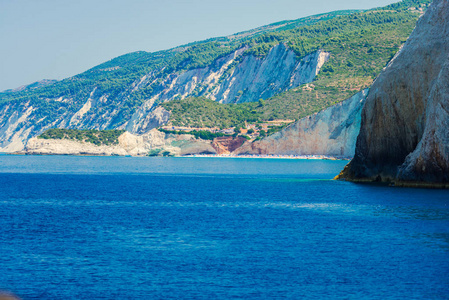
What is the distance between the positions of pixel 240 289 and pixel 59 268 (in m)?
7.25

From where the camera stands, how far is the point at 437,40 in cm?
5506

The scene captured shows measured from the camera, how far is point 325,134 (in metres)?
148

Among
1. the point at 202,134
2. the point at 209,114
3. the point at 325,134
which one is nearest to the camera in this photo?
the point at 325,134

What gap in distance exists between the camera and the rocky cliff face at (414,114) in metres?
49.5

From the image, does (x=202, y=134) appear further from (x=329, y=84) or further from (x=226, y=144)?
(x=329, y=84)

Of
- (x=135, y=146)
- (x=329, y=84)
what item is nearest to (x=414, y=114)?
(x=329, y=84)

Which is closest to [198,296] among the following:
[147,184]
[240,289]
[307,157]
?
[240,289]

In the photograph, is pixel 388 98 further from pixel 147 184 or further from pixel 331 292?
pixel 331 292

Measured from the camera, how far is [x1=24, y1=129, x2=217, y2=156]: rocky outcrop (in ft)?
589

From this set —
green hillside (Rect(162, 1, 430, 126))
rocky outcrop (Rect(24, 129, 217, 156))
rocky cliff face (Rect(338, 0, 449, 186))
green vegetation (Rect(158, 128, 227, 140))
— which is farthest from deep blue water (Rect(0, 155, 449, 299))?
rocky outcrop (Rect(24, 129, 217, 156))

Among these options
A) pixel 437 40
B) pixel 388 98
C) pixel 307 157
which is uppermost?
pixel 437 40

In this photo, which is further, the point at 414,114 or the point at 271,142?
the point at 271,142

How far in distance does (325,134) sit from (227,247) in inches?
4795

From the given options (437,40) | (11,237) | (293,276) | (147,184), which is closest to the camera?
(293,276)
